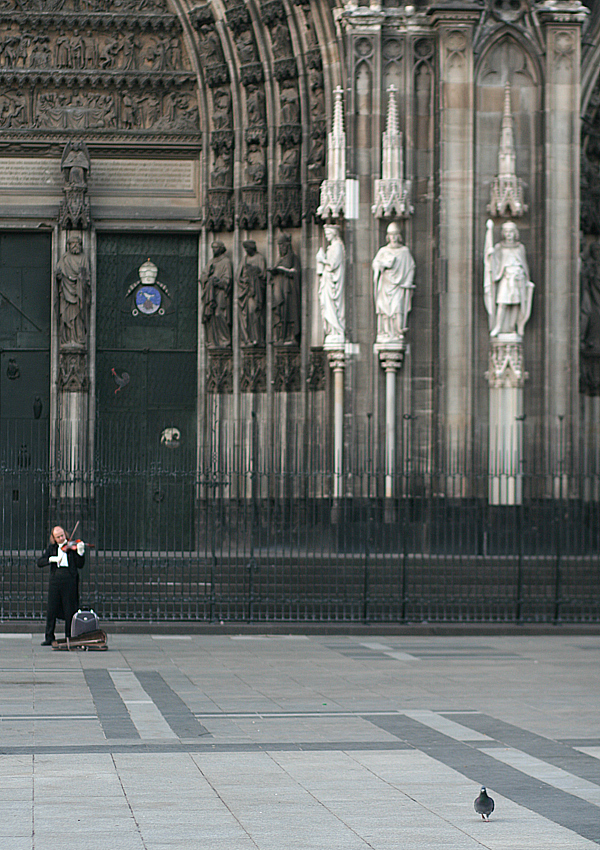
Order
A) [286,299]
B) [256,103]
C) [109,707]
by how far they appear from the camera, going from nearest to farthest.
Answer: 1. [109,707]
2. [286,299]
3. [256,103]

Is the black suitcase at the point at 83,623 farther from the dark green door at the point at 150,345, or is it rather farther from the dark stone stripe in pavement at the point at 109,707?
the dark green door at the point at 150,345

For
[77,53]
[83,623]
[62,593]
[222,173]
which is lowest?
[83,623]

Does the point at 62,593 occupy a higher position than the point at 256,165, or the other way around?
the point at 256,165

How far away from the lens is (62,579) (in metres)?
17.3

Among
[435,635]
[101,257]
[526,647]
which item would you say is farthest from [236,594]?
[101,257]

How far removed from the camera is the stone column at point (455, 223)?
78.6 ft

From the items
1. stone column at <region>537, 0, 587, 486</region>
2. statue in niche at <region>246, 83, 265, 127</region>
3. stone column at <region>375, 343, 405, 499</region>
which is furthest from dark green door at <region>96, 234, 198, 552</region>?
stone column at <region>537, 0, 587, 486</region>

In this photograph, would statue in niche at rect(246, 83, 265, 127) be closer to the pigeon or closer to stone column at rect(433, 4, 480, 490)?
stone column at rect(433, 4, 480, 490)

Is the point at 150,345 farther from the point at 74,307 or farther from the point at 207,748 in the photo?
the point at 207,748

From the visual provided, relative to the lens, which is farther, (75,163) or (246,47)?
(75,163)

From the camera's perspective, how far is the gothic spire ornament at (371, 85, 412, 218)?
24.2m

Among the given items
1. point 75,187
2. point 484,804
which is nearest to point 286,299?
point 75,187

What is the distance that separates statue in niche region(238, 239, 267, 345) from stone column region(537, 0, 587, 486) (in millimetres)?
5567

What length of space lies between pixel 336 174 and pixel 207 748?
1594 cm
